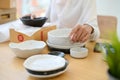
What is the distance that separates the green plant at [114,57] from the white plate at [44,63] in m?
0.29

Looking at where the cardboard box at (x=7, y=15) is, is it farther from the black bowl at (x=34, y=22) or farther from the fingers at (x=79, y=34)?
the fingers at (x=79, y=34)

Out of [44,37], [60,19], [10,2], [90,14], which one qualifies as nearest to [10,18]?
[10,2]

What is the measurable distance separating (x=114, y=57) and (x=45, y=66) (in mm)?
355

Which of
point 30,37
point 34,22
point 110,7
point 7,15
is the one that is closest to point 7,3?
point 7,15

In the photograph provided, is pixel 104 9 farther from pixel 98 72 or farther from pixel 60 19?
pixel 98 72

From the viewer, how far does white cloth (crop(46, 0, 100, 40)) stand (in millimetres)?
1353

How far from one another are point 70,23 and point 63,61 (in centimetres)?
79

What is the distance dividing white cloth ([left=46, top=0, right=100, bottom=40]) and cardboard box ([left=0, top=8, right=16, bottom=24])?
0.31 m

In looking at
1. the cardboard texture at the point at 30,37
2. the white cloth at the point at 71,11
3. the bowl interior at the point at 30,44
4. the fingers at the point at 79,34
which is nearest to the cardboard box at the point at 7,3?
the white cloth at the point at 71,11

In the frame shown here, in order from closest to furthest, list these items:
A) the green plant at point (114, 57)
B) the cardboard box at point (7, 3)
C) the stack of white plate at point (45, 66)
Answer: the green plant at point (114, 57)
the stack of white plate at point (45, 66)
the cardboard box at point (7, 3)

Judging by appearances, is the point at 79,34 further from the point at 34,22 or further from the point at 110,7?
the point at 110,7

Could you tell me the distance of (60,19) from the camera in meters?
1.51

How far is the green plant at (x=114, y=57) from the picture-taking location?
→ 1.43 feet

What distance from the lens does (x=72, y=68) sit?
2.63ft
